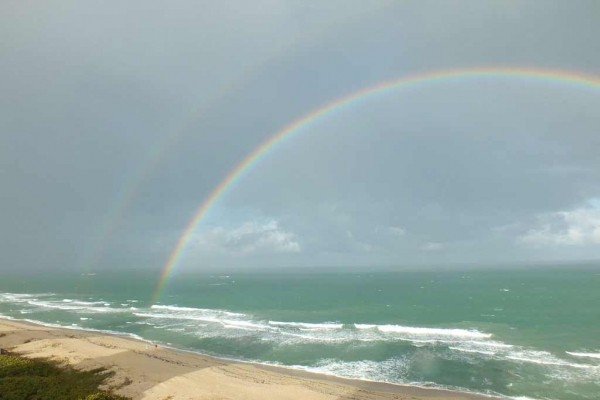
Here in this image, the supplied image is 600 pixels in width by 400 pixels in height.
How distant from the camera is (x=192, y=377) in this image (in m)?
25.1

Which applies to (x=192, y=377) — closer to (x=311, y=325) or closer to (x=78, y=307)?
(x=311, y=325)

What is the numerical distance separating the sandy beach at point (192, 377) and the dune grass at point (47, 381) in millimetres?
1292

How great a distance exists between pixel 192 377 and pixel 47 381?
27.3 feet

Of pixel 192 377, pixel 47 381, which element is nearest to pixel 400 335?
pixel 192 377

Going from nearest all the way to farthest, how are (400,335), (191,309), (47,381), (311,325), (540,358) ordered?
(47,381)
(540,358)
(400,335)
(311,325)
(191,309)

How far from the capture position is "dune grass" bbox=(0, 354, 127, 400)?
60.3 feet

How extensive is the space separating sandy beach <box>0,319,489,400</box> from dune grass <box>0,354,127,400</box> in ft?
4.24

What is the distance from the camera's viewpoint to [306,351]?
117 ft

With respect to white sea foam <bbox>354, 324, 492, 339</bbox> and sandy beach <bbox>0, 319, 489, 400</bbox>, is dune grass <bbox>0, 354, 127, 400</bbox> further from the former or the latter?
white sea foam <bbox>354, 324, 492, 339</bbox>

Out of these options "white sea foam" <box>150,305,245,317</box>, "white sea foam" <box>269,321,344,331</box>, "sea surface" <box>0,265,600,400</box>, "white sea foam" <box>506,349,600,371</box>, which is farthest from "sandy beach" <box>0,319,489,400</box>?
"white sea foam" <box>150,305,245,317</box>

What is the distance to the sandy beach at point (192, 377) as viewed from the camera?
22250mm

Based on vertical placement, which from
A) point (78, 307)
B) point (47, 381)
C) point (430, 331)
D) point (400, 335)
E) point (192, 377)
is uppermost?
point (47, 381)

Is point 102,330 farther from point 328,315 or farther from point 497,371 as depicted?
point 497,371

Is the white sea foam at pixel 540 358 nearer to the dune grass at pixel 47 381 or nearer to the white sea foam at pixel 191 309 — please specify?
the dune grass at pixel 47 381
